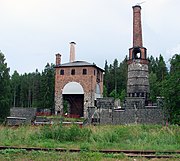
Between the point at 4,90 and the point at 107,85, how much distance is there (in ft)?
111

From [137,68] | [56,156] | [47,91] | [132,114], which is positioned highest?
[137,68]

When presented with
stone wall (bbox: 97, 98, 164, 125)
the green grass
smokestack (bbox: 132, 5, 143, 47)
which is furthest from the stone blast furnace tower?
the green grass

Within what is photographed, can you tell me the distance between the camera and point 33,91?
6378 cm

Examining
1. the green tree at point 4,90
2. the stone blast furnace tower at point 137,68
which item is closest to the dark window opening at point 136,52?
the stone blast furnace tower at point 137,68

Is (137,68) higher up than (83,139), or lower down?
higher up

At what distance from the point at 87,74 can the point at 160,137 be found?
23.3 m

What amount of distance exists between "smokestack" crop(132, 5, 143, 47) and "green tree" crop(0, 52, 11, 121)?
1898cm

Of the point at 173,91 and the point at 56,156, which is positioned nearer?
the point at 56,156

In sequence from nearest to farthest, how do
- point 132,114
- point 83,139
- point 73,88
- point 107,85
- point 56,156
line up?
point 56,156 < point 83,139 < point 132,114 < point 73,88 < point 107,85

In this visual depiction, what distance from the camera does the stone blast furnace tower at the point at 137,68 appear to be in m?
29.0

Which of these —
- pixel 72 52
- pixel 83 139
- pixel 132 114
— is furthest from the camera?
pixel 72 52

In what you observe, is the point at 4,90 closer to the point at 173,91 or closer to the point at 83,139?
the point at 173,91

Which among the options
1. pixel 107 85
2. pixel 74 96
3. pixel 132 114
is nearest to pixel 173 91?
pixel 132 114

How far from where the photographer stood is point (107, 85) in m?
66.8
